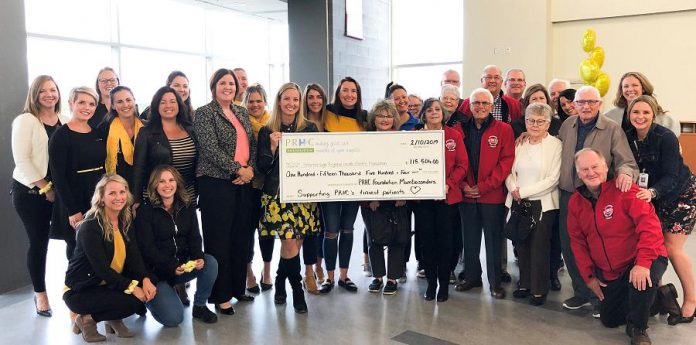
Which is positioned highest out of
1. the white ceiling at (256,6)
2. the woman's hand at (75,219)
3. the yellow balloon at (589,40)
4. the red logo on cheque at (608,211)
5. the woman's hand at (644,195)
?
the white ceiling at (256,6)

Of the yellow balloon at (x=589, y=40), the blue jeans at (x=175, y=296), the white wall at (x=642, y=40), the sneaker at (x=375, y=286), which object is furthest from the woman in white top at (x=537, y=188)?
the white wall at (x=642, y=40)

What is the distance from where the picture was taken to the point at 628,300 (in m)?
3.17

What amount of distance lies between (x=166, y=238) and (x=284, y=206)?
723 millimetres

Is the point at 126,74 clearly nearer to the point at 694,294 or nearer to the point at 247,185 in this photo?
the point at 247,185

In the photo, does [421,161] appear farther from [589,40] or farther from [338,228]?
[589,40]

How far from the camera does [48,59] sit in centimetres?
805

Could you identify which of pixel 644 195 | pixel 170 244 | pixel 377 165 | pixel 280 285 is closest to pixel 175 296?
pixel 170 244

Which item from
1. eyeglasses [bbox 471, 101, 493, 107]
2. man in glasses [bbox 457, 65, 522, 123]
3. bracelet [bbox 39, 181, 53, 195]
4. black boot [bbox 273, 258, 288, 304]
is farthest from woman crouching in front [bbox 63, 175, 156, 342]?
man in glasses [bbox 457, 65, 522, 123]

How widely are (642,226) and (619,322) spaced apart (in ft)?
2.07

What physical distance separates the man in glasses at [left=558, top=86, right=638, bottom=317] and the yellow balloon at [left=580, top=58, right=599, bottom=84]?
15.4 ft

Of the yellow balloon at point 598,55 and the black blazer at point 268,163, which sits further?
the yellow balloon at point 598,55

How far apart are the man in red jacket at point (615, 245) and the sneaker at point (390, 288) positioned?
124 cm

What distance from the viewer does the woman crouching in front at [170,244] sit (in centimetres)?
328

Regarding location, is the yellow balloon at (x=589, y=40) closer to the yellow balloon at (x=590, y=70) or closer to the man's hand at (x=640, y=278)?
the yellow balloon at (x=590, y=70)
